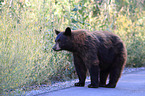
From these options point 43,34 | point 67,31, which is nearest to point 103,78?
point 67,31

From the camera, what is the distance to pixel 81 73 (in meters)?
9.27

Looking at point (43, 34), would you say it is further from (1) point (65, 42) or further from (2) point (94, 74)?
(2) point (94, 74)

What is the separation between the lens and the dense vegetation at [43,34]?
7587mm

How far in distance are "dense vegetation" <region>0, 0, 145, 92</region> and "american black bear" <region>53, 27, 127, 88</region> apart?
2.93 ft

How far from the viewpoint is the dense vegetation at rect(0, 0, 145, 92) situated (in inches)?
299

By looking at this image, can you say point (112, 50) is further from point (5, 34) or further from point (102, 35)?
point (5, 34)

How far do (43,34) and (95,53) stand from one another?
2254 mm

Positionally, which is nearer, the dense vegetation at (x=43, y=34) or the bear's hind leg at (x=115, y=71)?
the dense vegetation at (x=43, y=34)

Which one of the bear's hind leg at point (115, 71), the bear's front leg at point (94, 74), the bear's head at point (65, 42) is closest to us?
the bear's front leg at point (94, 74)

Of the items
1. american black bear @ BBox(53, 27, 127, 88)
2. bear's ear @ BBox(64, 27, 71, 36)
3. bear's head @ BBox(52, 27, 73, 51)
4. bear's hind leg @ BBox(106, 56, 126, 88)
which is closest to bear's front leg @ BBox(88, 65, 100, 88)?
american black bear @ BBox(53, 27, 127, 88)

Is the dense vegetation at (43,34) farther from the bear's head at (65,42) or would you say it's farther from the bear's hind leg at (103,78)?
the bear's hind leg at (103,78)

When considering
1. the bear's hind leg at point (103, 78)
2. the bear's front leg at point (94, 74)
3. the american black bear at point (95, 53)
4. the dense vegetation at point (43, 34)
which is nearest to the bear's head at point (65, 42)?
the american black bear at point (95, 53)

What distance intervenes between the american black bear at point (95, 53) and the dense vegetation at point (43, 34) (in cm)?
89

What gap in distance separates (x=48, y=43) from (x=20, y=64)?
3552 mm
